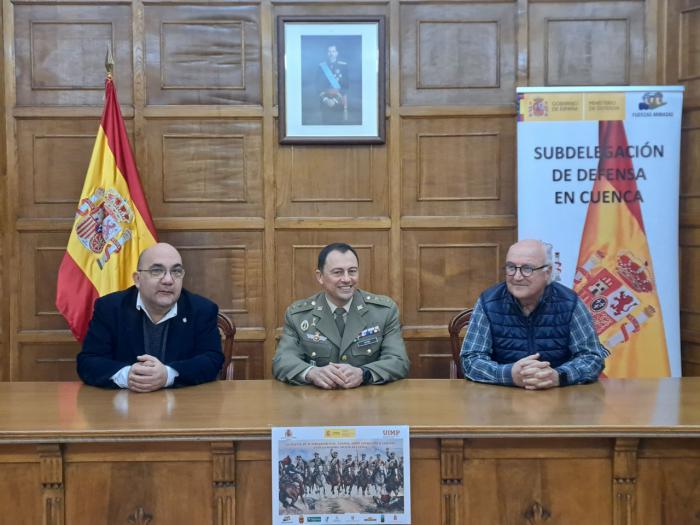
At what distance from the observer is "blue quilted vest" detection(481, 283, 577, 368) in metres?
2.94

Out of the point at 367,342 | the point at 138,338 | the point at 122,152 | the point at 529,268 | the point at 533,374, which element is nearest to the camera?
the point at 533,374

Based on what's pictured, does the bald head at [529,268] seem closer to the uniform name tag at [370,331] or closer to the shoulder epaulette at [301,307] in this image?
the uniform name tag at [370,331]

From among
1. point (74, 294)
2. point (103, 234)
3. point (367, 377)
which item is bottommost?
point (367, 377)

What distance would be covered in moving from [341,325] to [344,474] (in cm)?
95

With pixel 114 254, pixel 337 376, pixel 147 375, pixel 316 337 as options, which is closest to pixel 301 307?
pixel 316 337

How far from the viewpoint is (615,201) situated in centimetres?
397

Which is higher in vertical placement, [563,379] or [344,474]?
[563,379]

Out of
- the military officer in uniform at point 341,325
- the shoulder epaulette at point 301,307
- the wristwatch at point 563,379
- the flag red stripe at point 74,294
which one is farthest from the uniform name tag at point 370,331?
the flag red stripe at point 74,294

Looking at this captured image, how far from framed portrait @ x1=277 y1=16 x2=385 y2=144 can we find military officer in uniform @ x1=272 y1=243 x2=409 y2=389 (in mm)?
1205

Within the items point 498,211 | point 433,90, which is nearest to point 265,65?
point 433,90

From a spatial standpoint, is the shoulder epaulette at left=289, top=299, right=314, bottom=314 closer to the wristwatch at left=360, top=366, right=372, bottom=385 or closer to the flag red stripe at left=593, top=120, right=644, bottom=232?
the wristwatch at left=360, top=366, right=372, bottom=385

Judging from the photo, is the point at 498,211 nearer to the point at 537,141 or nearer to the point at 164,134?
the point at 537,141

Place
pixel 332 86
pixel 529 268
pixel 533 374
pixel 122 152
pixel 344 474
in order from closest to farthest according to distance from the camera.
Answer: pixel 344 474
pixel 533 374
pixel 529 268
pixel 122 152
pixel 332 86

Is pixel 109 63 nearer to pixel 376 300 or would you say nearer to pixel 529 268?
pixel 376 300
